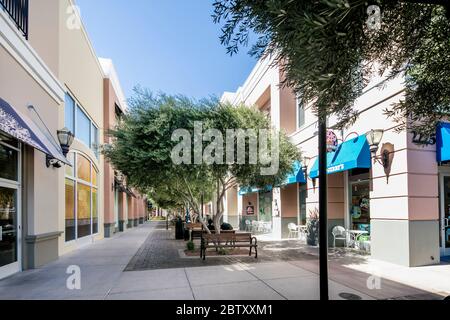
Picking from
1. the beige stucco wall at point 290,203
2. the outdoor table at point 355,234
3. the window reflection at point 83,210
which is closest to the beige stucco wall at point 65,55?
the window reflection at point 83,210

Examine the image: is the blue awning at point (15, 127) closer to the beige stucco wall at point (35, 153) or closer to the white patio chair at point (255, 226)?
the beige stucco wall at point (35, 153)

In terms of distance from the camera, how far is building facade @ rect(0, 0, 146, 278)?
24.6 feet

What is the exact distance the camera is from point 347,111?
3941 millimetres

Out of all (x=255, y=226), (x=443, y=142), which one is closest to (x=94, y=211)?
(x=255, y=226)

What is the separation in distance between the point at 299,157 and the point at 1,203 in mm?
10074

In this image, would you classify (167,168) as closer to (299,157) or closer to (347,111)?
(299,157)

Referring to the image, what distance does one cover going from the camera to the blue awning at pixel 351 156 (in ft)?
31.1

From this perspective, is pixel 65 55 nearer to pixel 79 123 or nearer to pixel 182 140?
pixel 79 123

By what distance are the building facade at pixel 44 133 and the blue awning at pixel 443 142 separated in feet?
32.6

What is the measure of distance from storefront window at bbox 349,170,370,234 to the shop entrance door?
2173mm

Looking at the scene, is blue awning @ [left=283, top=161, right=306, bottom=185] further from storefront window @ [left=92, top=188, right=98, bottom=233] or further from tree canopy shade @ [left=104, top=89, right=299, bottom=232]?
storefront window @ [left=92, top=188, right=98, bottom=233]

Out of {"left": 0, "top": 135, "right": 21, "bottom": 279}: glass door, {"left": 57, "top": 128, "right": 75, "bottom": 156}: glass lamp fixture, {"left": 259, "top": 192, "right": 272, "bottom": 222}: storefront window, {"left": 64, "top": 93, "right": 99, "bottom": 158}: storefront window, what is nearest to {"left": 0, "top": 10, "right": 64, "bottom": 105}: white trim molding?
{"left": 57, "top": 128, "right": 75, "bottom": 156}: glass lamp fixture

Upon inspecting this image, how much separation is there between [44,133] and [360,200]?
10.9 meters
